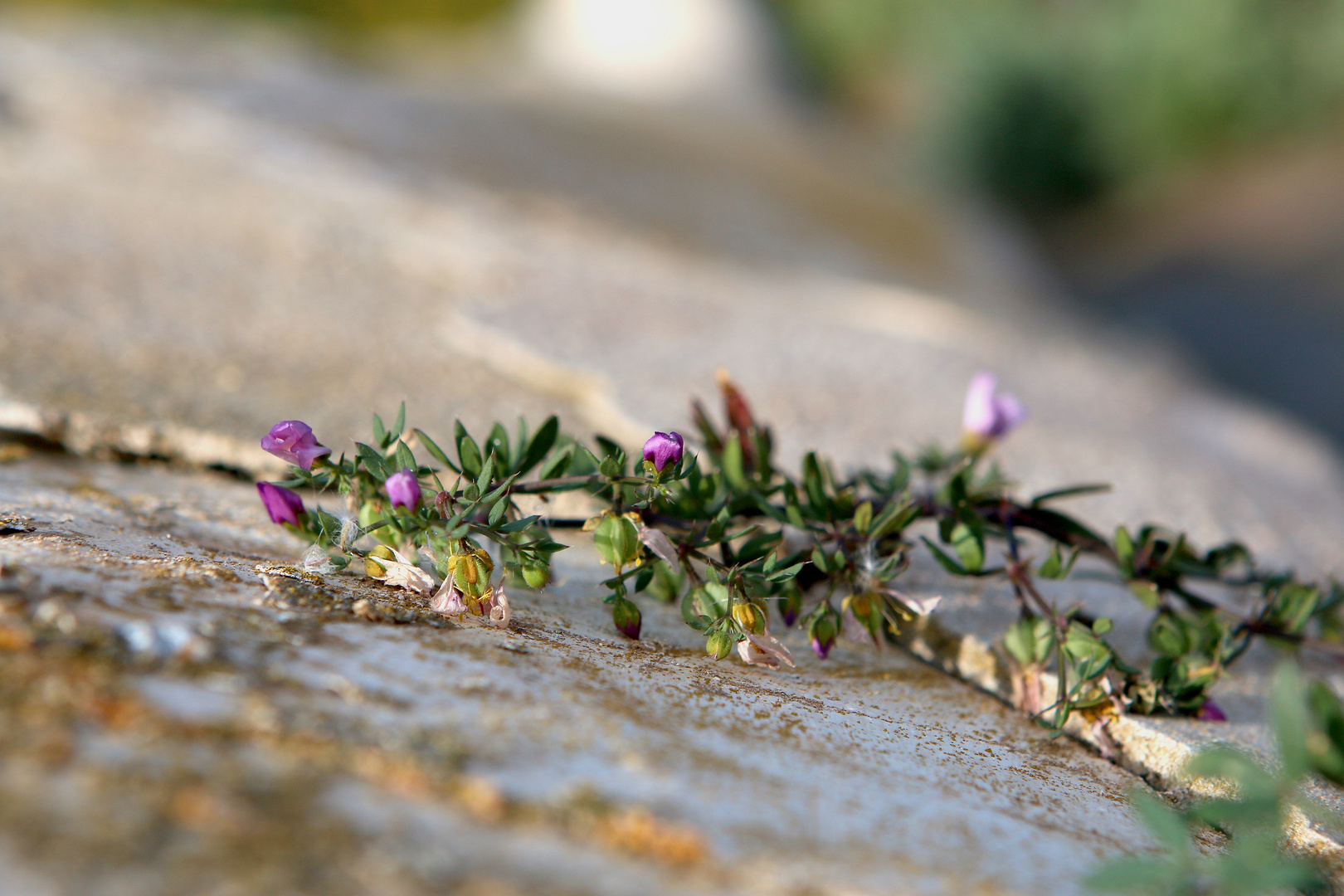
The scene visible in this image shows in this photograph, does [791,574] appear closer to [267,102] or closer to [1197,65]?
[267,102]

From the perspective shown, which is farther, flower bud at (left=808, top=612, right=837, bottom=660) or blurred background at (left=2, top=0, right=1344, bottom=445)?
blurred background at (left=2, top=0, right=1344, bottom=445)

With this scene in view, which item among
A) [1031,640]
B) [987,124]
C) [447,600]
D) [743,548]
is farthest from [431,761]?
[987,124]

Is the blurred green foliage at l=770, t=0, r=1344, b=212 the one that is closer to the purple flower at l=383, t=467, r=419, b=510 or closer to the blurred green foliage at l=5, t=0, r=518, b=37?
the blurred green foliage at l=5, t=0, r=518, b=37

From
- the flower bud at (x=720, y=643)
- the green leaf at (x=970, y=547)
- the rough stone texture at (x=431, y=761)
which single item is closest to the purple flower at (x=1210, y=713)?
the rough stone texture at (x=431, y=761)

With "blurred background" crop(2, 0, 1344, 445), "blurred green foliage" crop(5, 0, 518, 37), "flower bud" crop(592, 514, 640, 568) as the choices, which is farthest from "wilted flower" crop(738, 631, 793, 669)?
"blurred green foliage" crop(5, 0, 518, 37)

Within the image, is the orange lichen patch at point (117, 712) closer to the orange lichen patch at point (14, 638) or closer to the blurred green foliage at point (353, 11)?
the orange lichen patch at point (14, 638)

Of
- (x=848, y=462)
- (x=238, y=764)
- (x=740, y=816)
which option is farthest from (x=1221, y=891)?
(x=848, y=462)

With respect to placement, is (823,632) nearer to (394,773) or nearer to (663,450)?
(663,450)
